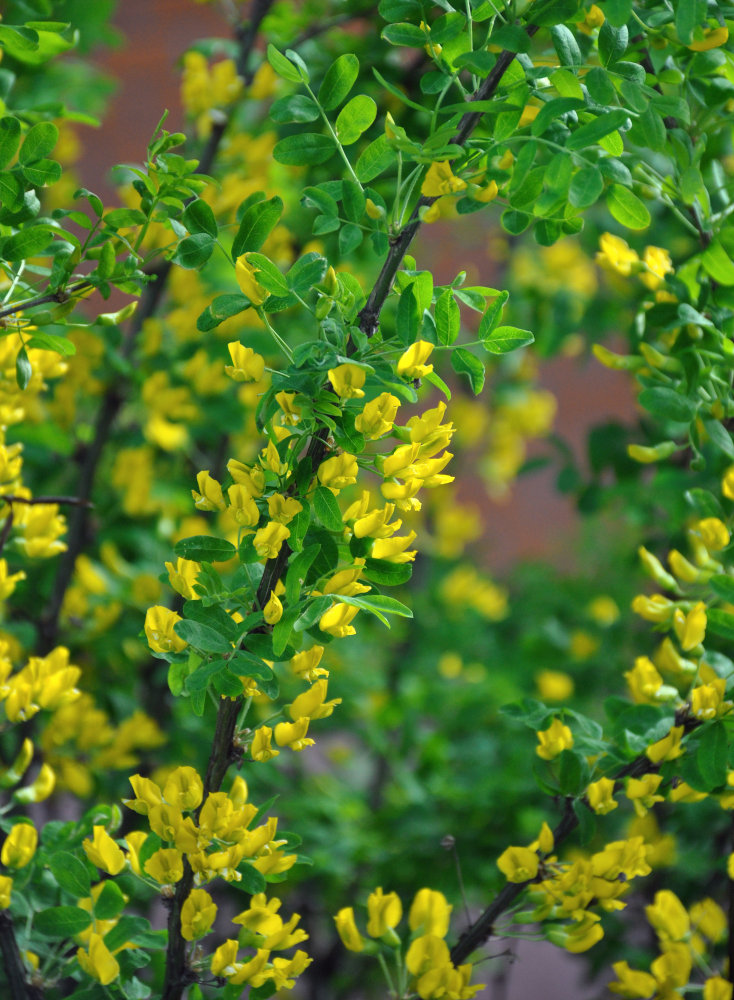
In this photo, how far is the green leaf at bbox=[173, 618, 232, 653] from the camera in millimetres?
347

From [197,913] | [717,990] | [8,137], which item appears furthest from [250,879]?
[8,137]

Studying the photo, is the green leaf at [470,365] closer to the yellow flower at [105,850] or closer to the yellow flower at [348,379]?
the yellow flower at [348,379]

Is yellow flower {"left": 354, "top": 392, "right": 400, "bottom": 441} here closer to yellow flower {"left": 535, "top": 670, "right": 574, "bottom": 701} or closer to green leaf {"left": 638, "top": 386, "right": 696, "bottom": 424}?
green leaf {"left": 638, "top": 386, "right": 696, "bottom": 424}

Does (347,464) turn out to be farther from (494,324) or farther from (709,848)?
(709,848)

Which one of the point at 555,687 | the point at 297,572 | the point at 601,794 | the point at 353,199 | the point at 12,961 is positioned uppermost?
the point at 353,199

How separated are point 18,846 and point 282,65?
0.36 meters

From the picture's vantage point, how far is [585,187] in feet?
1.18

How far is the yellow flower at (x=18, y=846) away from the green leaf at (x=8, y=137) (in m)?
0.30

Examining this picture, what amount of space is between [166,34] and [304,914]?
6.22ft

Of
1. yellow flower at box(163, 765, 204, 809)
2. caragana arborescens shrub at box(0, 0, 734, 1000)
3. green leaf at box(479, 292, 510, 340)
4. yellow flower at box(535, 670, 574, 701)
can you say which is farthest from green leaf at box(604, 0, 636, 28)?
yellow flower at box(535, 670, 574, 701)

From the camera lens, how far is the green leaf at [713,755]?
0.39 metres

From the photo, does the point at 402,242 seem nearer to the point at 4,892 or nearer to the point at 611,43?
the point at 611,43

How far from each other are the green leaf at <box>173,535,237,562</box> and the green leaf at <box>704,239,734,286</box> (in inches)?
10.3

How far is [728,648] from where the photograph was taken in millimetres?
834
